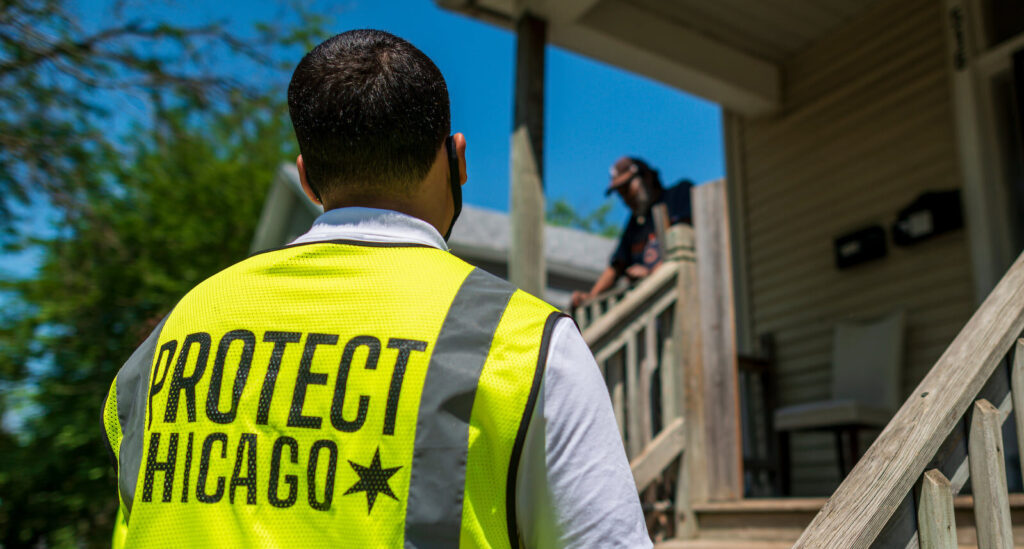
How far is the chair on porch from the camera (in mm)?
4516

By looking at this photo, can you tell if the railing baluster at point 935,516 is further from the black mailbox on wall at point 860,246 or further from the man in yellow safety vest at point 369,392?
the black mailbox on wall at point 860,246

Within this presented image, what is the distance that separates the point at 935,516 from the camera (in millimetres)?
1597

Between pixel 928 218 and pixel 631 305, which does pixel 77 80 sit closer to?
pixel 631 305

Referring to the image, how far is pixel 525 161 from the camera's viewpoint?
441 cm

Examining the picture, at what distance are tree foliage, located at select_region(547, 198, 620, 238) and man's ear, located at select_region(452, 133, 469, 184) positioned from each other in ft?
116

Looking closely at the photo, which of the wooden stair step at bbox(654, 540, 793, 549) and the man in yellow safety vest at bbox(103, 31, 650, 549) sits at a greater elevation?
the man in yellow safety vest at bbox(103, 31, 650, 549)

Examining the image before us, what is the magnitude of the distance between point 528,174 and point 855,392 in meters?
2.39

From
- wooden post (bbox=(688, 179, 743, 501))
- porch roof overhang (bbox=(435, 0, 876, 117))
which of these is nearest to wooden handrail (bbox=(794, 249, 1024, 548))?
wooden post (bbox=(688, 179, 743, 501))

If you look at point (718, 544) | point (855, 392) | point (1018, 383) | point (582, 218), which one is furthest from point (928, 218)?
point (582, 218)

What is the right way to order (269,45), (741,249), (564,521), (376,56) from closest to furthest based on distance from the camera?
1. (564,521)
2. (376,56)
3. (741,249)
4. (269,45)

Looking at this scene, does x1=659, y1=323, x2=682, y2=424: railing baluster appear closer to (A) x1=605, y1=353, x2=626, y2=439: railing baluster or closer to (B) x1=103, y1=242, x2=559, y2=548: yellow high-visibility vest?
(A) x1=605, y1=353, x2=626, y2=439: railing baluster

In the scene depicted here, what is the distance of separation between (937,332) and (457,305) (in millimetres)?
4745

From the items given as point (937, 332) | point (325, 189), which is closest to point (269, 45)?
point (937, 332)

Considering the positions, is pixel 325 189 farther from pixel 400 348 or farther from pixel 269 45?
pixel 269 45
